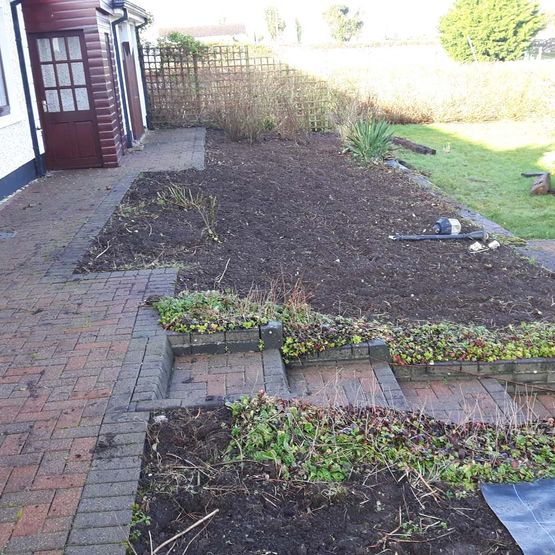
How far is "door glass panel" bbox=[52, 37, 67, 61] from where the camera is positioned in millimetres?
10430

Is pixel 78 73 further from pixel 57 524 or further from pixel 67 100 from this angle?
pixel 57 524

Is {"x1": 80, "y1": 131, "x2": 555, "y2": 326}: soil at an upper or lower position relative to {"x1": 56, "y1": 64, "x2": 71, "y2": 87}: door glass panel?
lower

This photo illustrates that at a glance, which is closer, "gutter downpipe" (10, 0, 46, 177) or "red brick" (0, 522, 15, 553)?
"red brick" (0, 522, 15, 553)

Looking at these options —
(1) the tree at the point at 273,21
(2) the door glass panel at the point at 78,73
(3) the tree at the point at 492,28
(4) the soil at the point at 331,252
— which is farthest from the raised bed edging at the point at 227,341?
(1) the tree at the point at 273,21

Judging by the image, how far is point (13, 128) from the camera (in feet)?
31.2

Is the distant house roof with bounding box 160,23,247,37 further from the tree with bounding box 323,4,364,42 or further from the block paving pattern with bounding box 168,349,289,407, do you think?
the block paving pattern with bounding box 168,349,289,407

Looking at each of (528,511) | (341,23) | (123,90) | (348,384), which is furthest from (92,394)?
(341,23)

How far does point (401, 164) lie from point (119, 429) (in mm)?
9903

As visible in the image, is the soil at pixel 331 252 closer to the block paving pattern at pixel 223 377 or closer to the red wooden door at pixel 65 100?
the block paving pattern at pixel 223 377

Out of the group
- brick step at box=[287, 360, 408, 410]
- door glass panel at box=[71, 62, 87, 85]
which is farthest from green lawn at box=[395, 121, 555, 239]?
door glass panel at box=[71, 62, 87, 85]

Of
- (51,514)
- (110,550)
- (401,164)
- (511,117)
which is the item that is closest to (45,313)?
(51,514)

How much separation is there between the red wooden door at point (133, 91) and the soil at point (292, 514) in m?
12.4

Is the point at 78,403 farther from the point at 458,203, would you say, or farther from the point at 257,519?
the point at 458,203

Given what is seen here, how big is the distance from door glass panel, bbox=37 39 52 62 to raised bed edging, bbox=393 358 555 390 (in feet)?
29.1
